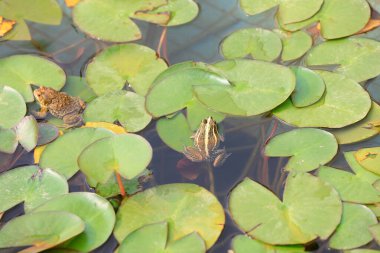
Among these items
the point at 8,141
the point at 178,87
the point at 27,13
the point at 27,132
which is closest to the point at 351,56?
the point at 178,87

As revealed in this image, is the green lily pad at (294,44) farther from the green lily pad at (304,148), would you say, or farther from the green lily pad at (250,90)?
the green lily pad at (304,148)

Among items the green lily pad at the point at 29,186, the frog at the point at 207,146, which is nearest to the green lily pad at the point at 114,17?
the frog at the point at 207,146

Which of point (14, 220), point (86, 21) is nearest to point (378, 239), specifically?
point (14, 220)

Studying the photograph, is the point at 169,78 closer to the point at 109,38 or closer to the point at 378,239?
the point at 109,38

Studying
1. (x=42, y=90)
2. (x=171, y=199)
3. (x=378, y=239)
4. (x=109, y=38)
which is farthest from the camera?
(x=109, y=38)

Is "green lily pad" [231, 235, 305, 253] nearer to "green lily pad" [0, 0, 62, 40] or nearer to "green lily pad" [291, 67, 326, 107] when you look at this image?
"green lily pad" [291, 67, 326, 107]
